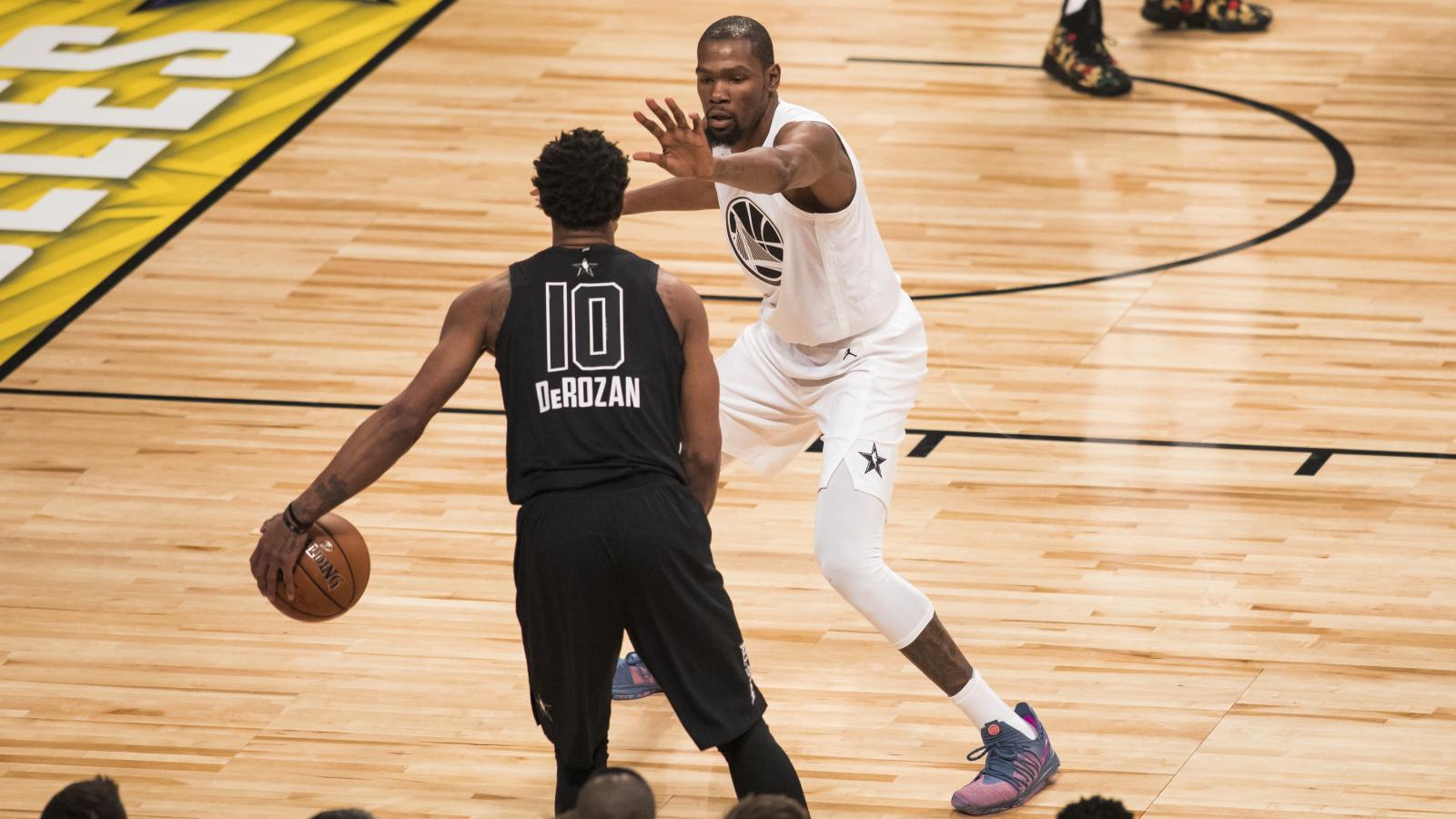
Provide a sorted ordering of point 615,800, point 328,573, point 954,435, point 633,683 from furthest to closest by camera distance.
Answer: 1. point 954,435
2. point 633,683
3. point 328,573
4. point 615,800

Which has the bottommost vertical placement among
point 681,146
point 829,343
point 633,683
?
point 633,683

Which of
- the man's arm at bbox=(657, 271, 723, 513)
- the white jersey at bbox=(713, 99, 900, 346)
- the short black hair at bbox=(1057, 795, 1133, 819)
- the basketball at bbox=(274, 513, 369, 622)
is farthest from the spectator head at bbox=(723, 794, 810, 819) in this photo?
the white jersey at bbox=(713, 99, 900, 346)

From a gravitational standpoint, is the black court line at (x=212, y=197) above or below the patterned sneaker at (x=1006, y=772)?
above

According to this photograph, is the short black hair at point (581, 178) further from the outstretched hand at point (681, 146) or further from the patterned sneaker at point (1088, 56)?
the patterned sneaker at point (1088, 56)

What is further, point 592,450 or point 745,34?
point 745,34

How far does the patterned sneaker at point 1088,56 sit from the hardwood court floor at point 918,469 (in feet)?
0.41

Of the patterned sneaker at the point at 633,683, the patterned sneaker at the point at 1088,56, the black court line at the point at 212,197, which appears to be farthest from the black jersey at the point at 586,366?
the patterned sneaker at the point at 1088,56

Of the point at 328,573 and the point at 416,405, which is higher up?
the point at 416,405

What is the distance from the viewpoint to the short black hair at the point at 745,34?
5148 mm

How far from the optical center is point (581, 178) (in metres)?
4.30

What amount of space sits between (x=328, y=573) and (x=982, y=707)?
1658 millimetres

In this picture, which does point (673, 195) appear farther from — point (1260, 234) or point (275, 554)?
point (1260, 234)

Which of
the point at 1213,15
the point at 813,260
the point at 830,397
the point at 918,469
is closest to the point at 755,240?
the point at 813,260

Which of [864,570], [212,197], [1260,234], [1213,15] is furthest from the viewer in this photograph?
[1213,15]
